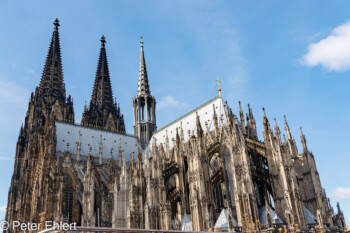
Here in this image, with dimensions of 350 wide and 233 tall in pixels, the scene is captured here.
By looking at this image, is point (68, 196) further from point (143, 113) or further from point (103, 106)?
point (103, 106)

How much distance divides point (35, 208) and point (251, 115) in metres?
21.9

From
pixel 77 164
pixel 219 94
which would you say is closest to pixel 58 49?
pixel 77 164

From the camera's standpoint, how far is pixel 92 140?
41.1m

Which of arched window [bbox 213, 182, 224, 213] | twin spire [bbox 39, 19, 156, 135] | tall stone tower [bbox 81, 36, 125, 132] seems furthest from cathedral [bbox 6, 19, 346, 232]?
tall stone tower [bbox 81, 36, 125, 132]

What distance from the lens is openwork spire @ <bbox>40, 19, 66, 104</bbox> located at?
49.3 m

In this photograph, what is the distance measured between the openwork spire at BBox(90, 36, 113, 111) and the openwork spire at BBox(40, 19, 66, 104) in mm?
5665

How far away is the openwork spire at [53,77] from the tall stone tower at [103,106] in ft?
16.8

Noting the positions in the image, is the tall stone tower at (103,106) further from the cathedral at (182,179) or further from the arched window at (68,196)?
the arched window at (68,196)

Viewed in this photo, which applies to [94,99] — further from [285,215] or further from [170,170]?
[285,215]

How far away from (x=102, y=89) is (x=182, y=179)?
115 feet

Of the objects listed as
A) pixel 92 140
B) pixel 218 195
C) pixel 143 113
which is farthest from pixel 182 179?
pixel 143 113

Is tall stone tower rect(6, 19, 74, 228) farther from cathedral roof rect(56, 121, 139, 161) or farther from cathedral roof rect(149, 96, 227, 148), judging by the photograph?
cathedral roof rect(149, 96, 227, 148)

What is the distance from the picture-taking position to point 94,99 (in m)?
55.1

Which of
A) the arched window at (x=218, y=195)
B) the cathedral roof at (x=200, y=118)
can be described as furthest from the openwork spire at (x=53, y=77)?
the arched window at (x=218, y=195)
